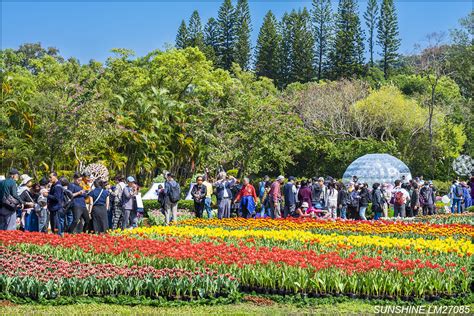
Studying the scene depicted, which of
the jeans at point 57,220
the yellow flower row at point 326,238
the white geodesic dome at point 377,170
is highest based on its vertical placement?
the white geodesic dome at point 377,170

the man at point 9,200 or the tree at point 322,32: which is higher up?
the tree at point 322,32

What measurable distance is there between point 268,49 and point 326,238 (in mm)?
52079

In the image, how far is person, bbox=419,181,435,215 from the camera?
2206 centimetres

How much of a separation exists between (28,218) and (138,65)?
26.8 metres

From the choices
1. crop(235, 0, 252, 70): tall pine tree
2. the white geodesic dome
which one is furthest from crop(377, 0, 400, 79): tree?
the white geodesic dome

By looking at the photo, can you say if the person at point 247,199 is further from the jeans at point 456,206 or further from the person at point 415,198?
the jeans at point 456,206

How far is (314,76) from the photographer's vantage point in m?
64.6

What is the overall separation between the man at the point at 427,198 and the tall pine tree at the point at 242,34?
42.1 metres

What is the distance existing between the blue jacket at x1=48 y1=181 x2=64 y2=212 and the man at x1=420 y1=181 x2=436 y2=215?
477 inches

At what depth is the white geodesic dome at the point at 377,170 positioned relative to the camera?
29938 millimetres

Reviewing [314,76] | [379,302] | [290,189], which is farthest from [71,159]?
[314,76]

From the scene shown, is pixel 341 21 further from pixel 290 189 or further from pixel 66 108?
pixel 290 189

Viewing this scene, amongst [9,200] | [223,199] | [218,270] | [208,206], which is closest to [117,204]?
[9,200]

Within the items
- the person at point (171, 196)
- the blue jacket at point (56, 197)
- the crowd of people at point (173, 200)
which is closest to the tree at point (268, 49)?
the crowd of people at point (173, 200)
